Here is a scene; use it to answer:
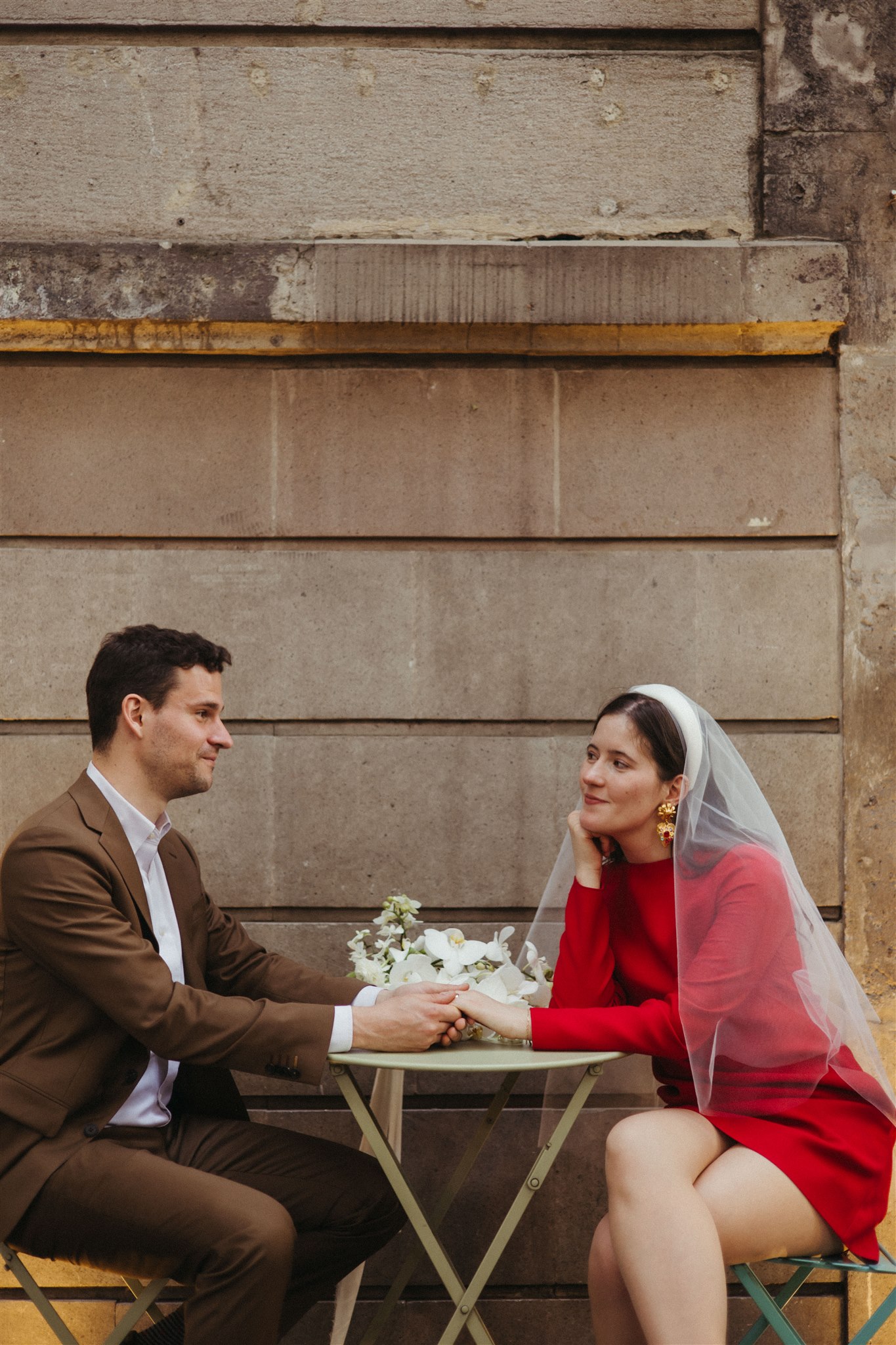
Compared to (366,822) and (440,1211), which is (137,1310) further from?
(366,822)

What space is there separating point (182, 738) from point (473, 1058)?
3.59ft

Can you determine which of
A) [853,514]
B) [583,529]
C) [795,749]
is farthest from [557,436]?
[795,749]

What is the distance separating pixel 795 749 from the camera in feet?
13.3

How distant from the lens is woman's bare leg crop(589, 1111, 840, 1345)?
8.19 ft

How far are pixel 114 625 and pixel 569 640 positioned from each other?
63.1 inches

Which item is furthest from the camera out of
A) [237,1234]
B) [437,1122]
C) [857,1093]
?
[437,1122]

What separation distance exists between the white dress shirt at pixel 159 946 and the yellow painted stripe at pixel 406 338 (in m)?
1.73

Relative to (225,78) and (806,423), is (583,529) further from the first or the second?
(225,78)

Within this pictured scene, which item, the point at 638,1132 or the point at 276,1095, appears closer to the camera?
the point at 638,1132

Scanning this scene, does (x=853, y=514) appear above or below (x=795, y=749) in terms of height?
above

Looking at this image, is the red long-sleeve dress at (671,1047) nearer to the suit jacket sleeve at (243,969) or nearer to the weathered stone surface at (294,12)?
the suit jacket sleeve at (243,969)

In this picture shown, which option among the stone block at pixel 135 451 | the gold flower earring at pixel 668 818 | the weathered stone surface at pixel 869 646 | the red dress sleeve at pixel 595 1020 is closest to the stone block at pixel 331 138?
the stone block at pixel 135 451

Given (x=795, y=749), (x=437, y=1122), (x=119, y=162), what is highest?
(x=119, y=162)

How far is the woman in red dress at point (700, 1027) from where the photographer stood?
2.61 m
